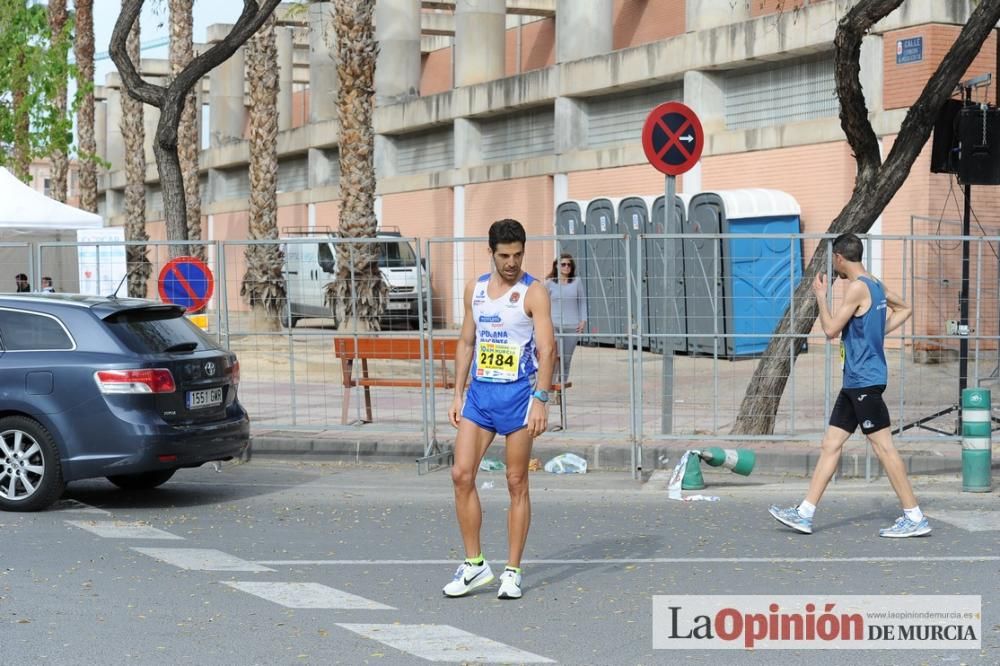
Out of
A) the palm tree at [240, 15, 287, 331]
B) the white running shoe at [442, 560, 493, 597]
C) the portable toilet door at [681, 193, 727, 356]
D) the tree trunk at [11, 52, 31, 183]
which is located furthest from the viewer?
the tree trunk at [11, 52, 31, 183]

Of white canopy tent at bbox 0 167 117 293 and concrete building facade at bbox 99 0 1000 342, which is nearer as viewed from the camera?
white canopy tent at bbox 0 167 117 293

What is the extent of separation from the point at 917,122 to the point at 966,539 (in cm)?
496

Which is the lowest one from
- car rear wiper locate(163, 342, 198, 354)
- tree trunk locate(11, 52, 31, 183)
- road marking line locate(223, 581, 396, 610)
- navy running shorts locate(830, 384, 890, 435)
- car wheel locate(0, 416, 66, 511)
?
road marking line locate(223, 581, 396, 610)

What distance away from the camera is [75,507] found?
35.2 ft

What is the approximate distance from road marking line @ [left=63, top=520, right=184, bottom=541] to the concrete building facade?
13.8 feet

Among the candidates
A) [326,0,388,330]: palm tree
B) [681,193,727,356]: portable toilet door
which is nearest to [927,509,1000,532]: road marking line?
[681,193,727,356]: portable toilet door

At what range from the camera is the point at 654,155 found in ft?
42.5

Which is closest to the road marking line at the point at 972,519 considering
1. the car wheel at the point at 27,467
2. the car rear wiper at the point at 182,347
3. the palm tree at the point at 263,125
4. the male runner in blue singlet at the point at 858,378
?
the male runner in blue singlet at the point at 858,378

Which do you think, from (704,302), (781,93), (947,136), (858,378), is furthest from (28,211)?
(858,378)

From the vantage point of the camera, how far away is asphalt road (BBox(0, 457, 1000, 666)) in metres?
6.46

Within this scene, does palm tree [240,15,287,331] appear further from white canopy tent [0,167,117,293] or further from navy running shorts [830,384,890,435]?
navy running shorts [830,384,890,435]

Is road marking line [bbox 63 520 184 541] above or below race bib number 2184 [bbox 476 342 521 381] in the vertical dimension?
below

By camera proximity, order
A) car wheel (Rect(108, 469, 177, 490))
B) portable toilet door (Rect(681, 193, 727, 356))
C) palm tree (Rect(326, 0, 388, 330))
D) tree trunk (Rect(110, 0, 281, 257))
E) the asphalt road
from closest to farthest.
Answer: the asphalt road
car wheel (Rect(108, 469, 177, 490))
portable toilet door (Rect(681, 193, 727, 356))
tree trunk (Rect(110, 0, 281, 257))
palm tree (Rect(326, 0, 388, 330))

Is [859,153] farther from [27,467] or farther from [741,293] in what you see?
[27,467]
